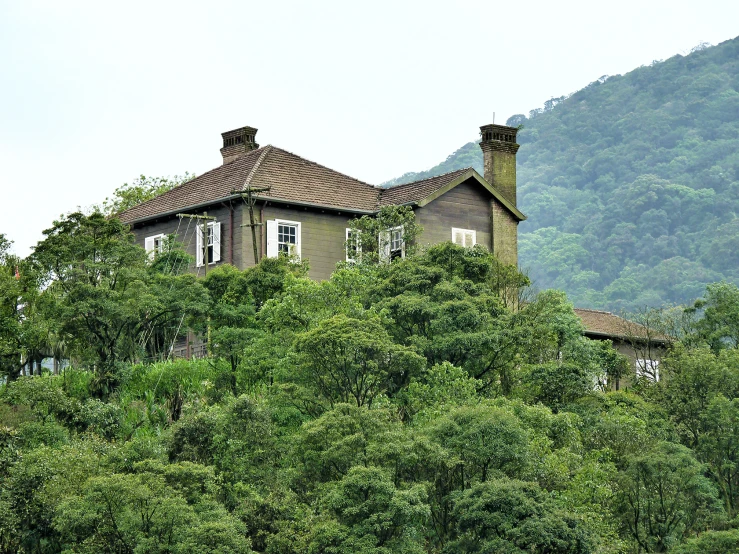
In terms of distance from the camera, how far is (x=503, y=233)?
154ft

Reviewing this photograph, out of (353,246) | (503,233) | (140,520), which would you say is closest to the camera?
(140,520)

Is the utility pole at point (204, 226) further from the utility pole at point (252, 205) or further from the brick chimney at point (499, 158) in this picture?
the brick chimney at point (499, 158)

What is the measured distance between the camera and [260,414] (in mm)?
30203

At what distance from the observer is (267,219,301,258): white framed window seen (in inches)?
1699

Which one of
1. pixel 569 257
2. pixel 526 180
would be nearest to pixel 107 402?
pixel 569 257

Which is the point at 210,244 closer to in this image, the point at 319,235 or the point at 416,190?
the point at 319,235

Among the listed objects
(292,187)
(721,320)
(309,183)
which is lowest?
(721,320)

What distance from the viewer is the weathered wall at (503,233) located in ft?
153

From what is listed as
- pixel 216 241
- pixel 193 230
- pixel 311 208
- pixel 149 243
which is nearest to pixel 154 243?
pixel 149 243

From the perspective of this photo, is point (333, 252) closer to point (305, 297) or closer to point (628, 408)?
point (305, 297)

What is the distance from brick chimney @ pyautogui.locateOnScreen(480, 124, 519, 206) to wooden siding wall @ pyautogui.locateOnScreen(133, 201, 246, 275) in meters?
10.5

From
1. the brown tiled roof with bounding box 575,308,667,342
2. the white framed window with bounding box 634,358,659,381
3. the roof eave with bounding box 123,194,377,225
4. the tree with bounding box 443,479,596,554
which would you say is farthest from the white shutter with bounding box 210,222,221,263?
the tree with bounding box 443,479,596,554

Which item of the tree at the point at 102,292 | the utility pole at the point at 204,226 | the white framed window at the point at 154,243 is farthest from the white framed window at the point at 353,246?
the white framed window at the point at 154,243

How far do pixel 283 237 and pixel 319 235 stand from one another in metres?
1.44
